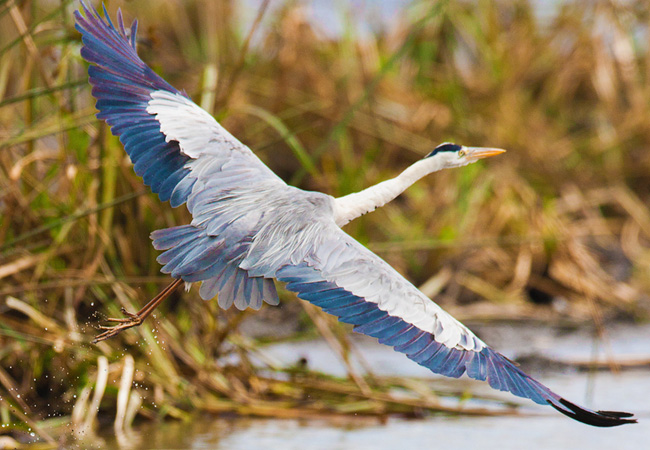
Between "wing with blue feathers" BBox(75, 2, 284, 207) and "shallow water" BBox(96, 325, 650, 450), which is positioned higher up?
"wing with blue feathers" BBox(75, 2, 284, 207)

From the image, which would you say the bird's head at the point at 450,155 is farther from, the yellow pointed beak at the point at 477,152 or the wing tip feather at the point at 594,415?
the wing tip feather at the point at 594,415

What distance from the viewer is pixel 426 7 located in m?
10.2

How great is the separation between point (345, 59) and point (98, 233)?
4.94 m

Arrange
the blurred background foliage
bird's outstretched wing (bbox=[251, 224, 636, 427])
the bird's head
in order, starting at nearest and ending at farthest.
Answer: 1. bird's outstretched wing (bbox=[251, 224, 636, 427])
2. the bird's head
3. the blurred background foliage

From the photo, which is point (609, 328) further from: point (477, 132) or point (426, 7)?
point (426, 7)

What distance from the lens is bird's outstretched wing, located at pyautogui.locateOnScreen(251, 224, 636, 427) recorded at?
3422mm

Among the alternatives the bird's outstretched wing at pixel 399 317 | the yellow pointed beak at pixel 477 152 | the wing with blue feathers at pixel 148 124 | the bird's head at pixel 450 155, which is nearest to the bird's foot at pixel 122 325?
the wing with blue feathers at pixel 148 124

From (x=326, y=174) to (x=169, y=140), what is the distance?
4.21m

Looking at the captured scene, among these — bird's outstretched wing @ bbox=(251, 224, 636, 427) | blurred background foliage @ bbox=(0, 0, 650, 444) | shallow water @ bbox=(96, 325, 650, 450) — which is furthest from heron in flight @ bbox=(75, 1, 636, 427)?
shallow water @ bbox=(96, 325, 650, 450)

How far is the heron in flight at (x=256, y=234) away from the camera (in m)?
3.47

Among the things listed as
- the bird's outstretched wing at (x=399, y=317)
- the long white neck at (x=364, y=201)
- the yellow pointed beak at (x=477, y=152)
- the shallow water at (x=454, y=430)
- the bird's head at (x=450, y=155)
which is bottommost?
the shallow water at (x=454, y=430)

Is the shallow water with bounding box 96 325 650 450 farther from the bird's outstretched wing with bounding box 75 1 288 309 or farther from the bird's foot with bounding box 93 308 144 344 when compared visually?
the bird's outstretched wing with bounding box 75 1 288 309

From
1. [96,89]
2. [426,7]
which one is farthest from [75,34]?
[426,7]

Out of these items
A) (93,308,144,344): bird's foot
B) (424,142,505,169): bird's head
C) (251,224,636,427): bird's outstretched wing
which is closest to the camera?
(251,224,636,427): bird's outstretched wing
